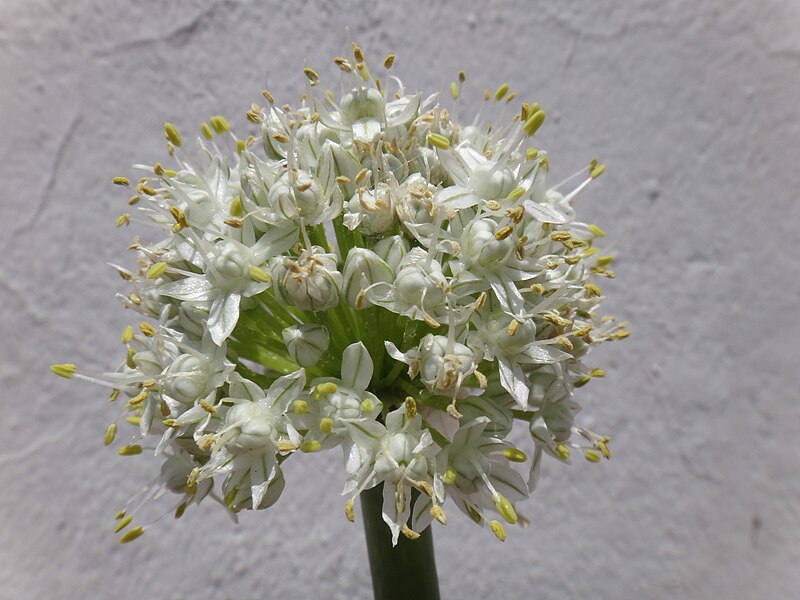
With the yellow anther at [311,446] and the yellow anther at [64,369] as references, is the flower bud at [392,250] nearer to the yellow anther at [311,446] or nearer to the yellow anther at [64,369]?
the yellow anther at [311,446]

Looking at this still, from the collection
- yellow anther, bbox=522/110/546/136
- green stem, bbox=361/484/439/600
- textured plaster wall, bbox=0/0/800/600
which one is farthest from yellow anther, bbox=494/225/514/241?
textured plaster wall, bbox=0/0/800/600

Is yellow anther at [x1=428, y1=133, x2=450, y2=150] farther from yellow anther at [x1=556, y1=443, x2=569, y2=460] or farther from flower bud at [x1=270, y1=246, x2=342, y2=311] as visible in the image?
yellow anther at [x1=556, y1=443, x2=569, y2=460]

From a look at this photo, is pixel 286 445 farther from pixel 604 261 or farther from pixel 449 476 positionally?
pixel 604 261

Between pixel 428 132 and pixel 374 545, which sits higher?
pixel 428 132

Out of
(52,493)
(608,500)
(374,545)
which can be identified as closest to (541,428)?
(374,545)

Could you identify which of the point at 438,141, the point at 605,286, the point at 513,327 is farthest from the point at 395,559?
the point at 605,286

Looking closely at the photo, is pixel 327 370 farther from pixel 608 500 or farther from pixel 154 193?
pixel 608 500
